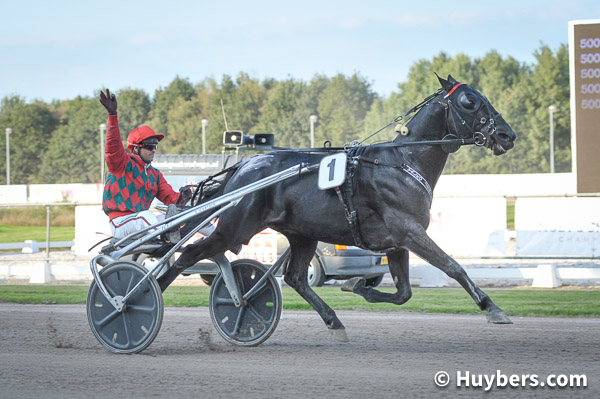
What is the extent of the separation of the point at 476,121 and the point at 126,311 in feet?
10.1

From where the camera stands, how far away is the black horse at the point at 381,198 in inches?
246

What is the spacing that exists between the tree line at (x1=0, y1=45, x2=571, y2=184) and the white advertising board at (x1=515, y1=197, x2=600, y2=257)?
31.5 m

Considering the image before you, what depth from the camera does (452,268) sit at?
5.96 metres

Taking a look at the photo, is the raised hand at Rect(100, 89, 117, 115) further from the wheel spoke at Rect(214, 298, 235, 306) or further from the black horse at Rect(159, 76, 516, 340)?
the wheel spoke at Rect(214, 298, 235, 306)

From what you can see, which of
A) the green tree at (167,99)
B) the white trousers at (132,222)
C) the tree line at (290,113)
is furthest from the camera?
the green tree at (167,99)

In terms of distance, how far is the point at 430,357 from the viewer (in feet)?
19.6

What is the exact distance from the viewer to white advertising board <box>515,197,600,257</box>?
52.7ft

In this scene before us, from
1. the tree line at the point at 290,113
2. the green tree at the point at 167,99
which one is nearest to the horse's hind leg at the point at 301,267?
the tree line at the point at 290,113

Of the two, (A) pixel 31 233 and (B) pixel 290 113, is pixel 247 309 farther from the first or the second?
(B) pixel 290 113

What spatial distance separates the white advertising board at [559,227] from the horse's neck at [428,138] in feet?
34.4

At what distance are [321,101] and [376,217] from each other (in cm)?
5579

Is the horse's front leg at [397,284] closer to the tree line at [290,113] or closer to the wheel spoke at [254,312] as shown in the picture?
the wheel spoke at [254,312]

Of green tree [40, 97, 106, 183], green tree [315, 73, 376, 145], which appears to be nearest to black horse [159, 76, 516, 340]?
green tree [315, 73, 376, 145]

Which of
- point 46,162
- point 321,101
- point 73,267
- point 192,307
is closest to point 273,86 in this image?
point 321,101
